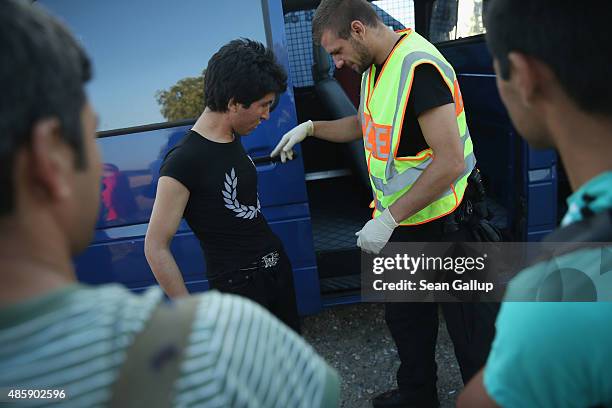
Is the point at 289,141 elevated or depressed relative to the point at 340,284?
elevated

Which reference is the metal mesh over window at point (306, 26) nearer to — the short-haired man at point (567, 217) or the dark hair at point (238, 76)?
→ the dark hair at point (238, 76)

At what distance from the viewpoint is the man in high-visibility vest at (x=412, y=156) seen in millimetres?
1786

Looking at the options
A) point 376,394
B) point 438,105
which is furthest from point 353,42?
point 376,394

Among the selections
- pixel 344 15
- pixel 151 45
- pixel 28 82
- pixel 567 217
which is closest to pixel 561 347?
pixel 567 217

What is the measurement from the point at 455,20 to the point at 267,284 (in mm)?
2541

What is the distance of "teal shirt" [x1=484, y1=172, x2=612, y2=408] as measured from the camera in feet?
2.16

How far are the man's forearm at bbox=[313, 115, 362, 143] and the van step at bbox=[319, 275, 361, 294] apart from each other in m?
0.83

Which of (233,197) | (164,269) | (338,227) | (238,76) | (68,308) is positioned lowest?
(338,227)

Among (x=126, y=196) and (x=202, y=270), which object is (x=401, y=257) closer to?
(x=202, y=270)

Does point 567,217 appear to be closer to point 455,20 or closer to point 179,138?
point 179,138

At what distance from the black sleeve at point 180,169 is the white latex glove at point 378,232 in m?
0.75

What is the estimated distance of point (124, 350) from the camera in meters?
0.53

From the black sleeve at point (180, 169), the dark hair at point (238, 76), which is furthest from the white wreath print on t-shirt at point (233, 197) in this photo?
the dark hair at point (238, 76)

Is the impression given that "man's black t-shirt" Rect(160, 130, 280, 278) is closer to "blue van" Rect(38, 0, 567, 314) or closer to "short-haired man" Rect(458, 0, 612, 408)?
"blue van" Rect(38, 0, 567, 314)
